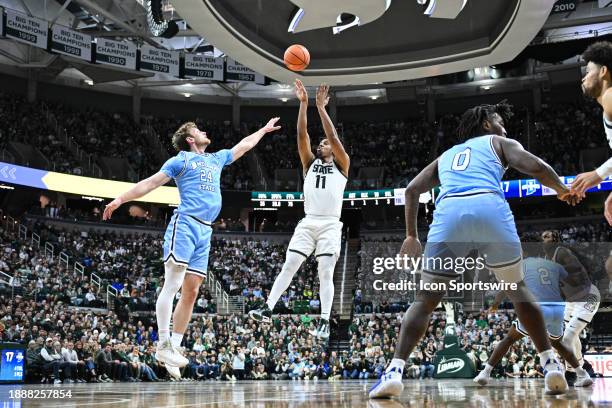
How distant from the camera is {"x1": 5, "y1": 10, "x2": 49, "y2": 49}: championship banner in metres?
24.7

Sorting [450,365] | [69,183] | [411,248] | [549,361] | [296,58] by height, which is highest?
[69,183]

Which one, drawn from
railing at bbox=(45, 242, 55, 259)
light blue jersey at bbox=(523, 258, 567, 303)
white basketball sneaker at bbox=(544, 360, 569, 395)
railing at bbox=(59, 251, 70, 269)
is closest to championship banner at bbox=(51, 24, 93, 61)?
railing at bbox=(45, 242, 55, 259)

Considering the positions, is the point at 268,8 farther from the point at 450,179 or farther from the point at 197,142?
the point at 450,179

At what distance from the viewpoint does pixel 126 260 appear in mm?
29875

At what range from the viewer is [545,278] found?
7598mm

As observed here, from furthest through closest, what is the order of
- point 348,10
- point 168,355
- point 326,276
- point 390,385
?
point 348,10
point 326,276
point 168,355
point 390,385

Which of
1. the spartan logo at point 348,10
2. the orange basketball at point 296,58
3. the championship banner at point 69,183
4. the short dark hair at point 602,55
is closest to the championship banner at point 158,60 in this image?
the championship banner at point 69,183

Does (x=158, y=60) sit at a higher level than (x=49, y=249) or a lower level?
higher

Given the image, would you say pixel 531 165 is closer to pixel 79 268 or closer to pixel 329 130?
pixel 329 130

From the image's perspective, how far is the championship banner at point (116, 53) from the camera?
2711 cm

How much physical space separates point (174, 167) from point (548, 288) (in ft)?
14.6

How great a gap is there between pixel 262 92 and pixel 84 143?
11.1m

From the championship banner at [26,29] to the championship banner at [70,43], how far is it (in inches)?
14.2

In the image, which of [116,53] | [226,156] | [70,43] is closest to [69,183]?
[116,53]
